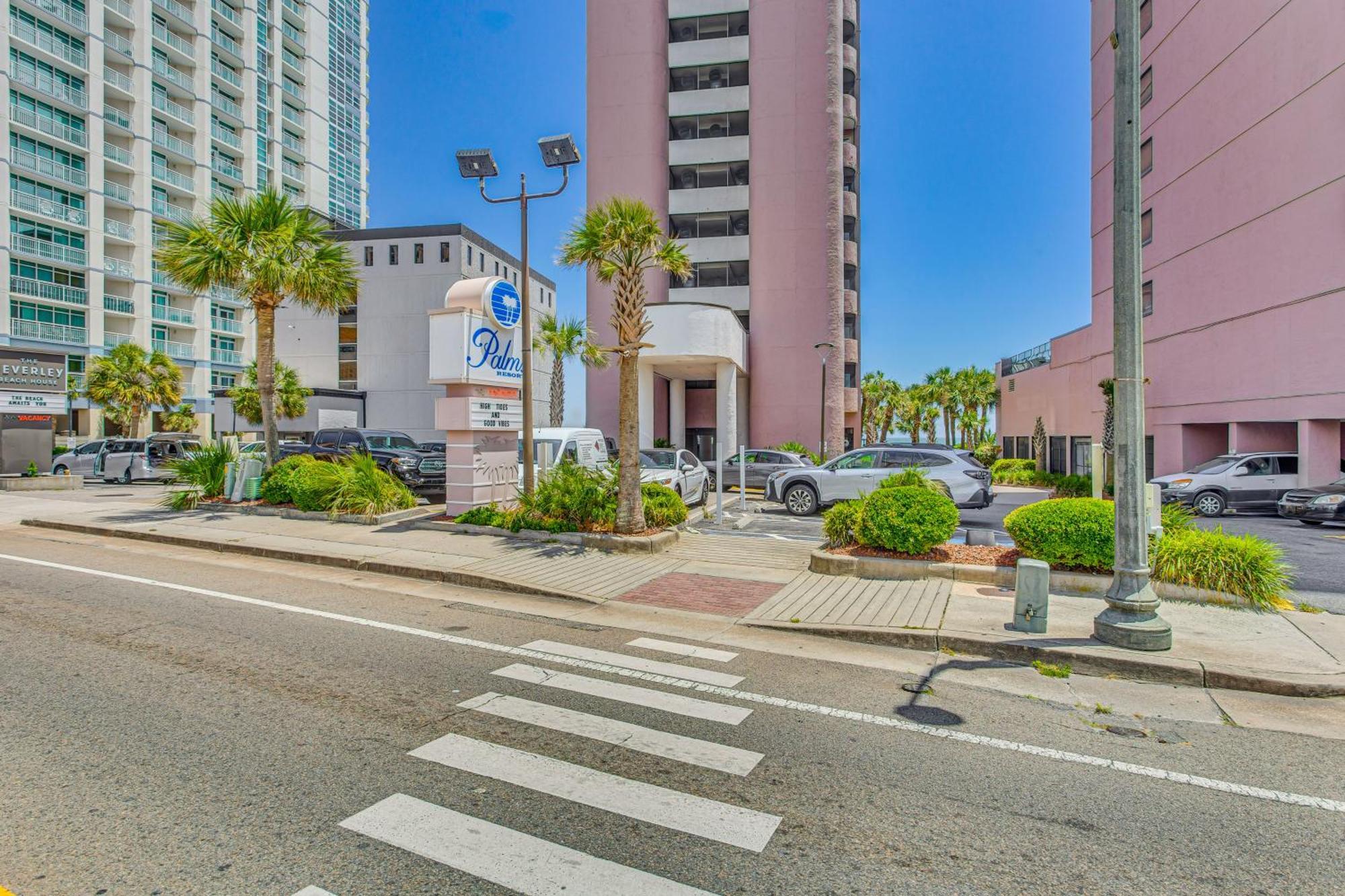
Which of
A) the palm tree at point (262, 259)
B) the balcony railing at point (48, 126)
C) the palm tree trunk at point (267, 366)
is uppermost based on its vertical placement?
the balcony railing at point (48, 126)

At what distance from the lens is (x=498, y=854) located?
3.09 metres

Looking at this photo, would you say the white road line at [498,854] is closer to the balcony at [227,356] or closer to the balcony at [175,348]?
the balcony at [175,348]

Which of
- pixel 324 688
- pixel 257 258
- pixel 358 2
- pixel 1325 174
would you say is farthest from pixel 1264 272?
pixel 358 2

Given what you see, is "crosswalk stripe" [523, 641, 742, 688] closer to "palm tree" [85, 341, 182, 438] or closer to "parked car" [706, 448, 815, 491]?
"parked car" [706, 448, 815, 491]

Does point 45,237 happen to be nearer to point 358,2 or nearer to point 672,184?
point 672,184

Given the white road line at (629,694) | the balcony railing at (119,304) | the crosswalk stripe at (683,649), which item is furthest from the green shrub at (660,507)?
the balcony railing at (119,304)

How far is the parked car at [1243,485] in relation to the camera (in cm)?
1788

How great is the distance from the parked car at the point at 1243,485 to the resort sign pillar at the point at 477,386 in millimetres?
16863

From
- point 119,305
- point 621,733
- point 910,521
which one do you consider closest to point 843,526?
point 910,521

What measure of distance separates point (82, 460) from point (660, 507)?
26.9 meters

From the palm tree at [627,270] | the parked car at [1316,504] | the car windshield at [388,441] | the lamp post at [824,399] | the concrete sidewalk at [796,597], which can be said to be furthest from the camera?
the lamp post at [824,399]

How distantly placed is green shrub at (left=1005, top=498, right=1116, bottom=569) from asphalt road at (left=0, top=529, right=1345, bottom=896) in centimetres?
382

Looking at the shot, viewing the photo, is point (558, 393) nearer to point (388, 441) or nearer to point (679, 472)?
point (388, 441)

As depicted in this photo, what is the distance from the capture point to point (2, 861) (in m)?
2.96
